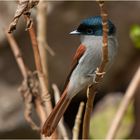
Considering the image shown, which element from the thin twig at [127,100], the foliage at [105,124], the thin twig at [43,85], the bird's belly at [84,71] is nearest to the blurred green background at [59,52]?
the foliage at [105,124]

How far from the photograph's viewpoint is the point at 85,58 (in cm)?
231

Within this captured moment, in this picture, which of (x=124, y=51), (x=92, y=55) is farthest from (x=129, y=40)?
(x=92, y=55)

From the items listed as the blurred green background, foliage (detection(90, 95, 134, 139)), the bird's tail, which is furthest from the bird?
the blurred green background

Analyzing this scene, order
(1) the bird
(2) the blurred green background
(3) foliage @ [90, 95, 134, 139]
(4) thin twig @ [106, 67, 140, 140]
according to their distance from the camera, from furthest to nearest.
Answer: (2) the blurred green background
(3) foliage @ [90, 95, 134, 139]
(1) the bird
(4) thin twig @ [106, 67, 140, 140]

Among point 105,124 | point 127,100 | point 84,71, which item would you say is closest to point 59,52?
point 105,124

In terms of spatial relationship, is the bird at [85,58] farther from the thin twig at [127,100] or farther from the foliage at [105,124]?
the foliage at [105,124]

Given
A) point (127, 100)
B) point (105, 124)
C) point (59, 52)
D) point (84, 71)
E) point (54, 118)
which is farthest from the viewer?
point (59, 52)

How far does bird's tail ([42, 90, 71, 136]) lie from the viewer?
84.7 inches

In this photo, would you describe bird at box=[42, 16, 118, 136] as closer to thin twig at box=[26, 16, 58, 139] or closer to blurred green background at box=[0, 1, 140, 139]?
thin twig at box=[26, 16, 58, 139]

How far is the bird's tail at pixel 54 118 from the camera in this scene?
7.06 feet

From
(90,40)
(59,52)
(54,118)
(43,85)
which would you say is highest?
(90,40)

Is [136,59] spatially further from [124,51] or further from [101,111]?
[101,111]

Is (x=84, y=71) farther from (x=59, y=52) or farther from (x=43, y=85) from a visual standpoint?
(x=59, y=52)

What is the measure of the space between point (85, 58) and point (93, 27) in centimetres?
16
